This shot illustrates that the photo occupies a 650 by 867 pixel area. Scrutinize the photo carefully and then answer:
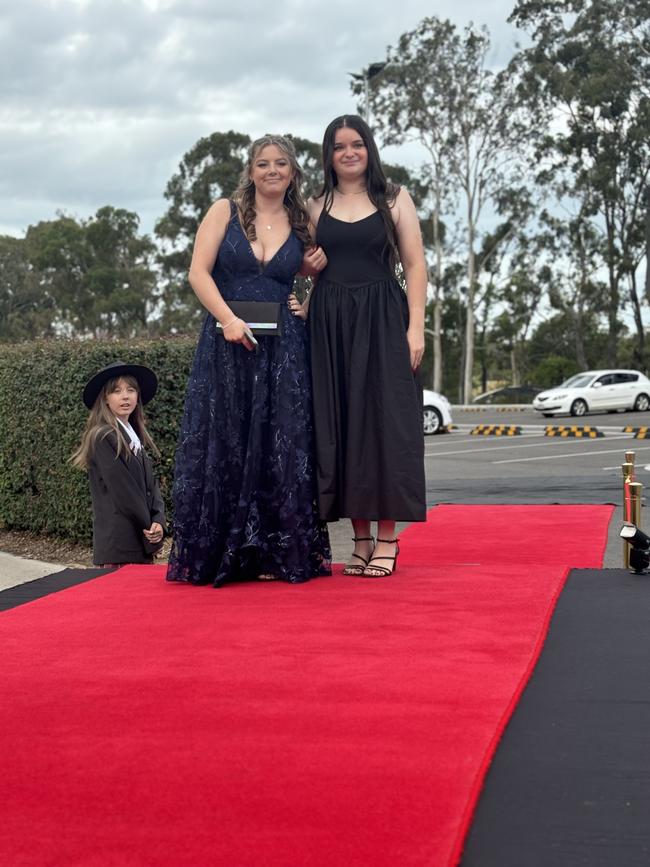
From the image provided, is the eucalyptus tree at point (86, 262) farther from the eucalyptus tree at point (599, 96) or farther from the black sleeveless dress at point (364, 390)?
the black sleeveless dress at point (364, 390)

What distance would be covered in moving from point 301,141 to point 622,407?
1966 cm

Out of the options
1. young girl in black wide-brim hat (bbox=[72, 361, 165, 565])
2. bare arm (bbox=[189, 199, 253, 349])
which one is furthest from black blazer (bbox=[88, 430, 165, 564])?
bare arm (bbox=[189, 199, 253, 349])

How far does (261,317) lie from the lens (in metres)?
4.89

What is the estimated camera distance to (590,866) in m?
2.03

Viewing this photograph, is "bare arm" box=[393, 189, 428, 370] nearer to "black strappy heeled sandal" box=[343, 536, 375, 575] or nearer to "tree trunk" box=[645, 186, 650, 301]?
"black strappy heeled sandal" box=[343, 536, 375, 575]

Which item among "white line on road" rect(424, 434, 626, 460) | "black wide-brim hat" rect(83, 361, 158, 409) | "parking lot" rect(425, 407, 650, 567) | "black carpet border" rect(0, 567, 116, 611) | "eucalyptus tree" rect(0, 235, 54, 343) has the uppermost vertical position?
"eucalyptus tree" rect(0, 235, 54, 343)

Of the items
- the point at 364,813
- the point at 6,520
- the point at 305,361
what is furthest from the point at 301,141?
the point at 364,813

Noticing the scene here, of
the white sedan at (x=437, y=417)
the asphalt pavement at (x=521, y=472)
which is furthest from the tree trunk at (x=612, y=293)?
the white sedan at (x=437, y=417)

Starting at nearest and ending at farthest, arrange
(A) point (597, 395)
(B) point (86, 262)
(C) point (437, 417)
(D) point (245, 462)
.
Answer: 1. (D) point (245, 462)
2. (C) point (437, 417)
3. (A) point (597, 395)
4. (B) point (86, 262)

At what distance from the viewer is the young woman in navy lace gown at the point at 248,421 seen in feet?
15.9

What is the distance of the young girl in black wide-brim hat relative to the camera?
5.61 meters

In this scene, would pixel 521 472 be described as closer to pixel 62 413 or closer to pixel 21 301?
pixel 62 413

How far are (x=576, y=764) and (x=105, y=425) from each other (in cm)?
360

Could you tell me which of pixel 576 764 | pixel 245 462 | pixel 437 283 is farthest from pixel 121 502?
pixel 437 283
